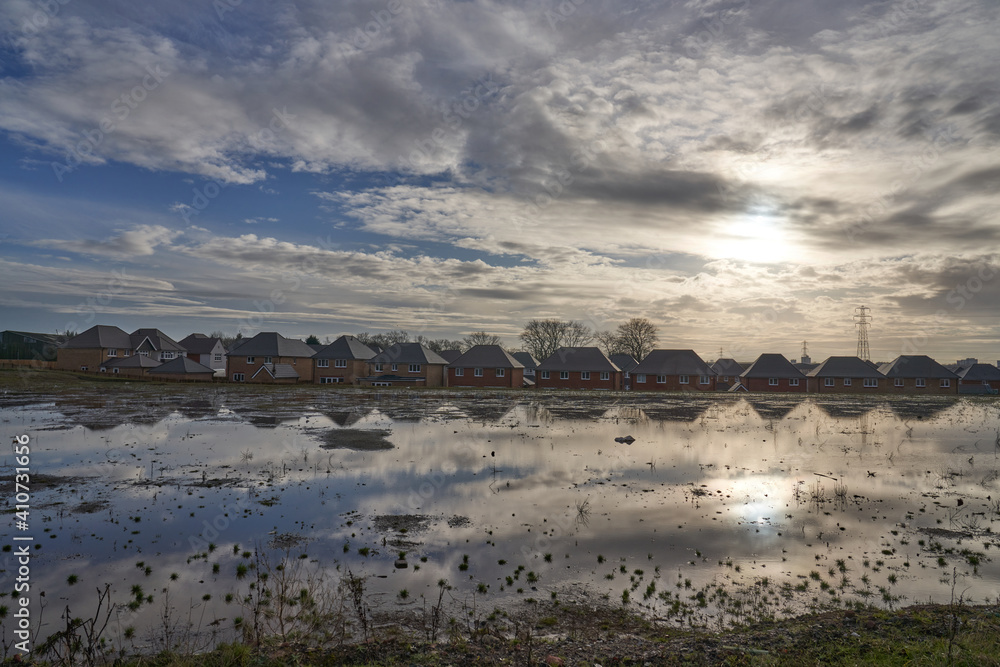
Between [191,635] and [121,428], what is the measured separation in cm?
2527

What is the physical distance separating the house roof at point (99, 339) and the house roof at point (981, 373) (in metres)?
135

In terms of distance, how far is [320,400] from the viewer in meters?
49.2

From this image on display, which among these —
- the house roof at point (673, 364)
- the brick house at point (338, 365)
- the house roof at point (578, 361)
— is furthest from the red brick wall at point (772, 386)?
the brick house at point (338, 365)

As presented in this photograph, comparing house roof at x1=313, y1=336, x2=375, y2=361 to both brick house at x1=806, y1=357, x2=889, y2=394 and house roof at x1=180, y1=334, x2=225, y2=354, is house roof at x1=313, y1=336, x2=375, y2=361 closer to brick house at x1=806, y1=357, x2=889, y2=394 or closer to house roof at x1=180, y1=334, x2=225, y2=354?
house roof at x1=180, y1=334, x2=225, y2=354

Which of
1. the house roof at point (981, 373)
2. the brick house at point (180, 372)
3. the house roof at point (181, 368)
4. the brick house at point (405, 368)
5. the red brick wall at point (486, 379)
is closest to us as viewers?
the brick house at point (180, 372)

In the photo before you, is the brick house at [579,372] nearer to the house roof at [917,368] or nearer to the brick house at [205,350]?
the house roof at [917,368]

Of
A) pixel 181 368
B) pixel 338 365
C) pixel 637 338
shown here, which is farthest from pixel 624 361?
pixel 181 368

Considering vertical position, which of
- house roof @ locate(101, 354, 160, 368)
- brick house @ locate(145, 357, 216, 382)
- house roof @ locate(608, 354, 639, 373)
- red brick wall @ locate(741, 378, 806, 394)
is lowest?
red brick wall @ locate(741, 378, 806, 394)

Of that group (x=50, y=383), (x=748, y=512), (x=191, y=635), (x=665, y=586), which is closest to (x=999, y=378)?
(x=748, y=512)

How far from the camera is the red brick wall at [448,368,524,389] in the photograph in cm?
7944

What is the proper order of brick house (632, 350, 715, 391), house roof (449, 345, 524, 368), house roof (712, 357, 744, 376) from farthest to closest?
house roof (712, 357, 744, 376) < brick house (632, 350, 715, 391) < house roof (449, 345, 524, 368)

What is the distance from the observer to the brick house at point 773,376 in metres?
82.7

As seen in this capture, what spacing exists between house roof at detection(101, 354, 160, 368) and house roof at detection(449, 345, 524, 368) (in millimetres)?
44482

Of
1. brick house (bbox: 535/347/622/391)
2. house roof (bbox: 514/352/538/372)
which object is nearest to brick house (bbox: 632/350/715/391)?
brick house (bbox: 535/347/622/391)
